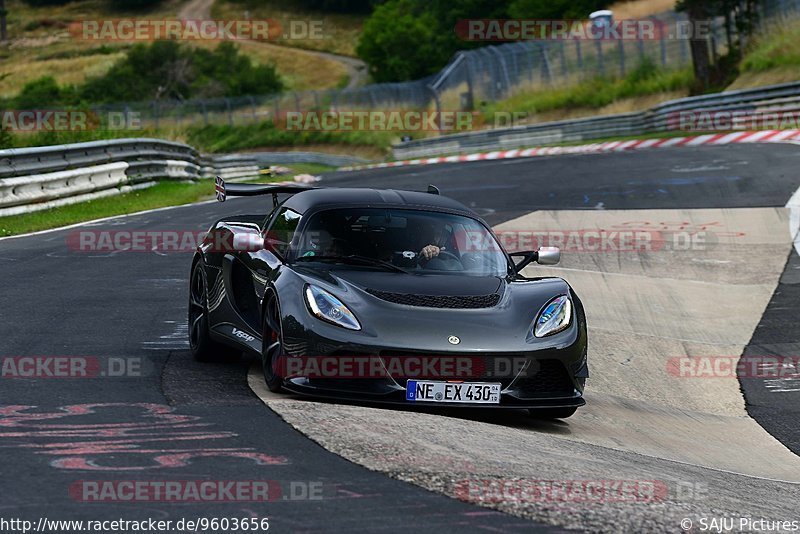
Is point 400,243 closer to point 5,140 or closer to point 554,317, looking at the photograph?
point 554,317

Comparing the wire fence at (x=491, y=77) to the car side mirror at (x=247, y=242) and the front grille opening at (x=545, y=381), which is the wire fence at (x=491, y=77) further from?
→ the car side mirror at (x=247, y=242)

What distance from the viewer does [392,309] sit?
23.7 ft

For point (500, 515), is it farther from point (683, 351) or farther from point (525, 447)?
point (683, 351)

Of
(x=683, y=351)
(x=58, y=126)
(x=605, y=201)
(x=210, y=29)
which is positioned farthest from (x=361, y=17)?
(x=683, y=351)

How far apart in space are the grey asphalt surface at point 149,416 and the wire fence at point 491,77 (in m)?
27.7

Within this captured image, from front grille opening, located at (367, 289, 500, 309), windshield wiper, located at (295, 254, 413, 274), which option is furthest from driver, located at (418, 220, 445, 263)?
front grille opening, located at (367, 289, 500, 309)

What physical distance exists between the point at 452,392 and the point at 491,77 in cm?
4679

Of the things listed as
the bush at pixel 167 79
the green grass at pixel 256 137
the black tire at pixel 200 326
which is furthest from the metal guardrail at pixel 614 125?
the bush at pixel 167 79

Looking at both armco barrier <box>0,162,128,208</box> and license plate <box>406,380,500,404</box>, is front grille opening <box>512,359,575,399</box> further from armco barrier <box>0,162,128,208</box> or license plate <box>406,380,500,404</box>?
armco barrier <box>0,162,128,208</box>

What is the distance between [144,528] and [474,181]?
70.0 feet

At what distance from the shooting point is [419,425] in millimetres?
6359

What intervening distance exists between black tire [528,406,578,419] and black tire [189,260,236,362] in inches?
90.3

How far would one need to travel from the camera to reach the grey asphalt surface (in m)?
4.65

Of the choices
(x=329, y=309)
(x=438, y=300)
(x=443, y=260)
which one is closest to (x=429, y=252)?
(x=443, y=260)
